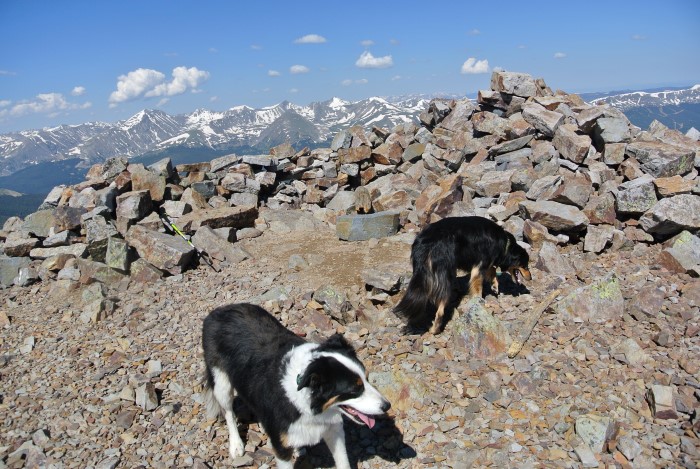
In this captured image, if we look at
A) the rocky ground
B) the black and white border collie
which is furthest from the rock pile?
the black and white border collie

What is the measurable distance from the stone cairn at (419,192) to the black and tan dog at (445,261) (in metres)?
1.80

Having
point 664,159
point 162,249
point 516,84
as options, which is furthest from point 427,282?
point 516,84

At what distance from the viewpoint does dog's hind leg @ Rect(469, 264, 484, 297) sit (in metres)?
6.83

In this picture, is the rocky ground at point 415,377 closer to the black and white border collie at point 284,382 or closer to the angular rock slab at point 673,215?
the angular rock slab at point 673,215

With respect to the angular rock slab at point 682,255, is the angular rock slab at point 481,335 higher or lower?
lower

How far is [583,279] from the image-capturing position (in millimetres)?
7562

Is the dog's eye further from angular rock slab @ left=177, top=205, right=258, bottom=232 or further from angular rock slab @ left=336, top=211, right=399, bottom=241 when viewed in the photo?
angular rock slab @ left=177, top=205, right=258, bottom=232

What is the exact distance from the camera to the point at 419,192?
13.0 m

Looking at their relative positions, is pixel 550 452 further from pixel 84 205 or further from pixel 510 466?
pixel 84 205

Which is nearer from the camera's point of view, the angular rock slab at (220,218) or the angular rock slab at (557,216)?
the angular rock slab at (557,216)

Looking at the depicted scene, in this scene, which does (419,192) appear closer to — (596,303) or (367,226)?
(367,226)

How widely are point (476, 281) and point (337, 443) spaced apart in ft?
12.5

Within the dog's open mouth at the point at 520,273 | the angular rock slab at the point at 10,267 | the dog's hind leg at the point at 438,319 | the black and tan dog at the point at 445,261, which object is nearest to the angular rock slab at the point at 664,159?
the dog's open mouth at the point at 520,273

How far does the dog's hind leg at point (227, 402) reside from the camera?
15.4ft
